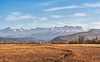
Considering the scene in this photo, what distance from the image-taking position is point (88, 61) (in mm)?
40594

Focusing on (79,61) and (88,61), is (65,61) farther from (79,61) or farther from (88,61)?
(88,61)

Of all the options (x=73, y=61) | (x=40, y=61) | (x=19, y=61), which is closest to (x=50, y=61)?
(x=40, y=61)

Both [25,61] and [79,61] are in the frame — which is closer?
[79,61]

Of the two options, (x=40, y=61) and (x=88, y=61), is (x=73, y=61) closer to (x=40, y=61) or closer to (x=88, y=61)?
(x=88, y=61)

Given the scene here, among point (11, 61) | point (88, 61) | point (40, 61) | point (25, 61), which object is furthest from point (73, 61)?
point (11, 61)

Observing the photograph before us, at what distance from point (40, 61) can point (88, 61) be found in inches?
533

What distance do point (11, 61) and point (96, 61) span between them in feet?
80.2

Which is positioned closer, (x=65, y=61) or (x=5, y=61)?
(x=65, y=61)

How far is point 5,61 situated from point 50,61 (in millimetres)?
13497

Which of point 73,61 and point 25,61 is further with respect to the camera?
point 25,61

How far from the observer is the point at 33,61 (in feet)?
141

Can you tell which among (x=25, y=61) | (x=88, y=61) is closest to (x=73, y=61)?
(x=88, y=61)

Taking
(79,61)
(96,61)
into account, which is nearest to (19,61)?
(79,61)

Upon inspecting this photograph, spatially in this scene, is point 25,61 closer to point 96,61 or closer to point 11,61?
point 11,61
